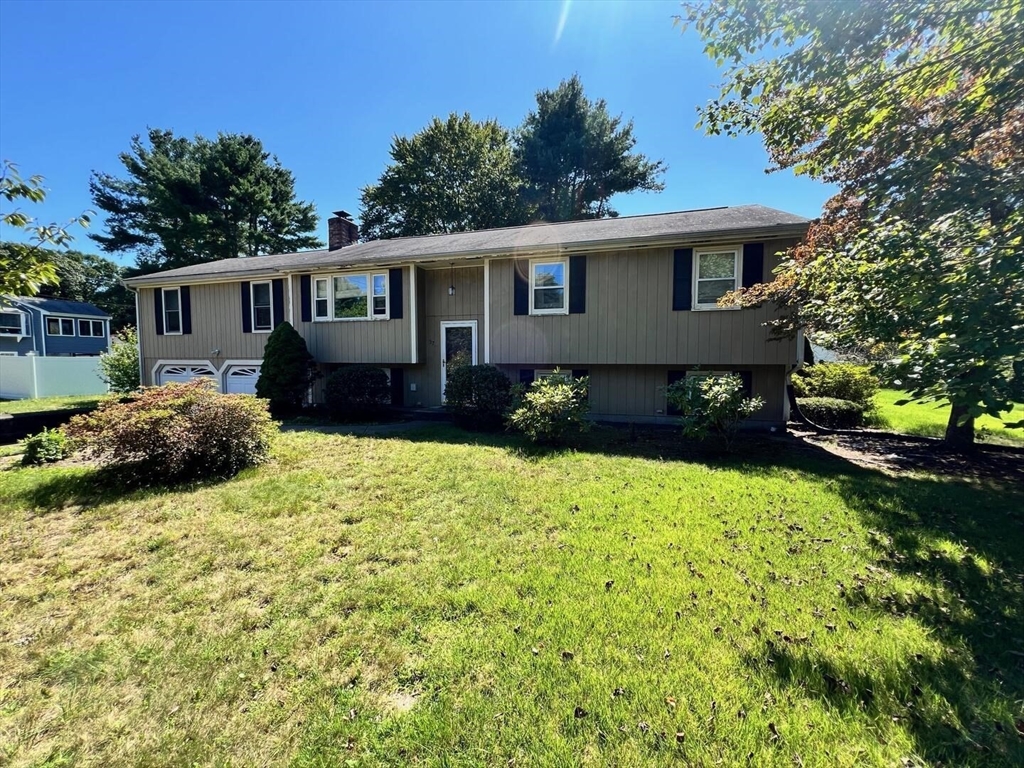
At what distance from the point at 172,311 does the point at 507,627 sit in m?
16.8

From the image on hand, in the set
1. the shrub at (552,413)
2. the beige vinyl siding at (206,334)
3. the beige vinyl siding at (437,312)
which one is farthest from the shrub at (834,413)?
the beige vinyl siding at (206,334)

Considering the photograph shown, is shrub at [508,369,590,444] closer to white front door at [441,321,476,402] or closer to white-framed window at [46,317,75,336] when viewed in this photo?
white front door at [441,321,476,402]

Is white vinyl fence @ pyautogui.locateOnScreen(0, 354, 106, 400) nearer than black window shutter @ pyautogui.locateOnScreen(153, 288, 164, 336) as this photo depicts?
No

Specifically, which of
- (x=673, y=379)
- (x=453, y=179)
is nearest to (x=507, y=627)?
(x=673, y=379)

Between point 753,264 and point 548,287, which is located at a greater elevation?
point 753,264

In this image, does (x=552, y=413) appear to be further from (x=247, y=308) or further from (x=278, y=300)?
(x=247, y=308)

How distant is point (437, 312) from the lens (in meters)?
12.0

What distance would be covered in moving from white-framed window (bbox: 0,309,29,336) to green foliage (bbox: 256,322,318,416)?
28.1m

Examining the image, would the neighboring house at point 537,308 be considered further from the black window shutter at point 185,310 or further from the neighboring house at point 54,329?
the neighboring house at point 54,329

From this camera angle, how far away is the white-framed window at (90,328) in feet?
101

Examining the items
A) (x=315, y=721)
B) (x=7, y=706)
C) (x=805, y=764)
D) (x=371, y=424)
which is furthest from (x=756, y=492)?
(x=371, y=424)

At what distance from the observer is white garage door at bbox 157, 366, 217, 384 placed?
14180 millimetres

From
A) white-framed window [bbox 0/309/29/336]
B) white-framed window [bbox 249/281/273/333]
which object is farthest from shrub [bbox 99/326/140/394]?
white-framed window [bbox 0/309/29/336]

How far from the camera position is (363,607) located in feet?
9.79
